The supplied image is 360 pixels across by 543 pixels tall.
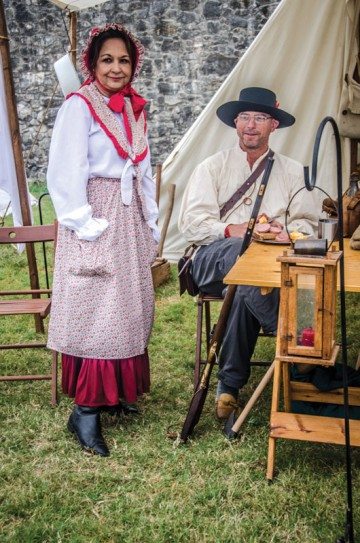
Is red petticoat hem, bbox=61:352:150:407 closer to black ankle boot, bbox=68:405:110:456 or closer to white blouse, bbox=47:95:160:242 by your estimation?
black ankle boot, bbox=68:405:110:456

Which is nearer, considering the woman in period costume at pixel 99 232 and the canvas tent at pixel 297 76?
the woman in period costume at pixel 99 232

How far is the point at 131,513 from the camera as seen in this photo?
8.23 ft

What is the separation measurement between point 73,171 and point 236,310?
1.00 meters

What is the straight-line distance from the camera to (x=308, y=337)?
2.44m

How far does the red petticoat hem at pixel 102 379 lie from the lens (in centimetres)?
303

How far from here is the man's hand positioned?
11.4ft

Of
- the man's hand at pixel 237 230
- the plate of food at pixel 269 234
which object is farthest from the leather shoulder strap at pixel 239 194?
the plate of food at pixel 269 234

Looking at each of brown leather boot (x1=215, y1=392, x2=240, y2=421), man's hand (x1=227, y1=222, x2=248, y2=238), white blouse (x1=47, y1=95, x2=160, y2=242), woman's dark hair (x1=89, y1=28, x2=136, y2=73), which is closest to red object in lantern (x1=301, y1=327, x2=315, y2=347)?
brown leather boot (x1=215, y1=392, x2=240, y2=421)

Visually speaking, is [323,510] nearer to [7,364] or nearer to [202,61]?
[7,364]

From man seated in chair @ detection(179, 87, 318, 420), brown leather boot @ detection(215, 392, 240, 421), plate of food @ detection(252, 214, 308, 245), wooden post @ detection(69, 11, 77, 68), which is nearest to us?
plate of food @ detection(252, 214, 308, 245)

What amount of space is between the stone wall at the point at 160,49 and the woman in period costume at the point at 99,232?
712 centimetres

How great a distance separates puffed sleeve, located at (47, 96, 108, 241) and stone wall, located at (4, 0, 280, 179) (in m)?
7.23

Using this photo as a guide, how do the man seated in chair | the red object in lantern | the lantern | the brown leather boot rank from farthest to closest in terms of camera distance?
1. the man seated in chair
2. the brown leather boot
3. the red object in lantern
4. the lantern

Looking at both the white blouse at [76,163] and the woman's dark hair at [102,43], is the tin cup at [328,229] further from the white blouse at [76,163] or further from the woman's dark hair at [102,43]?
the woman's dark hair at [102,43]
